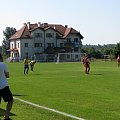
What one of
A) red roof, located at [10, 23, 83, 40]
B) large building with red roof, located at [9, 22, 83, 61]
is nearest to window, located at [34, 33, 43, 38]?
large building with red roof, located at [9, 22, 83, 61]

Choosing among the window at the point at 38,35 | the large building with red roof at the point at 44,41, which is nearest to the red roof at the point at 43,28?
the large building with red roof at the point at 44,41

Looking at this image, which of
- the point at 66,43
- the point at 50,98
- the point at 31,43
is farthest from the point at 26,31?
the point at 50,98

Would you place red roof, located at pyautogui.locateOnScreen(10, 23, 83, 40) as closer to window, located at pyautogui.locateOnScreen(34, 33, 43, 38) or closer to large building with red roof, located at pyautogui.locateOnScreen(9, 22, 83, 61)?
large building with red roof, located at pyautogui.locateOnScreen(9, 22, 83, 61)

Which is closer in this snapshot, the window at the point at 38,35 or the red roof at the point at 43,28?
the window at the point at 38,35

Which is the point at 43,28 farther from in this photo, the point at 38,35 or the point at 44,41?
the point at 44,41

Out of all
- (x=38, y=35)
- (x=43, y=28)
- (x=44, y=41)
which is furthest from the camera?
(x=44, y=41)

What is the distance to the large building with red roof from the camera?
110 meters

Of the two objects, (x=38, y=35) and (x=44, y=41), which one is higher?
(x=38, y=35)

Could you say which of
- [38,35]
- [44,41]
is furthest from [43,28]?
[44,41]

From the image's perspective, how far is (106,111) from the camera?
1339 cm

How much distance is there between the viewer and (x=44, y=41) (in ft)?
366

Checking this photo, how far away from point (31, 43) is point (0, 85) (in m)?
99.7

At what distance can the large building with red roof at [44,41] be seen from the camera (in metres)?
110

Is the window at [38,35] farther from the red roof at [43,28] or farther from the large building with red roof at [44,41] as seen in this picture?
the red roof at [43,28]
